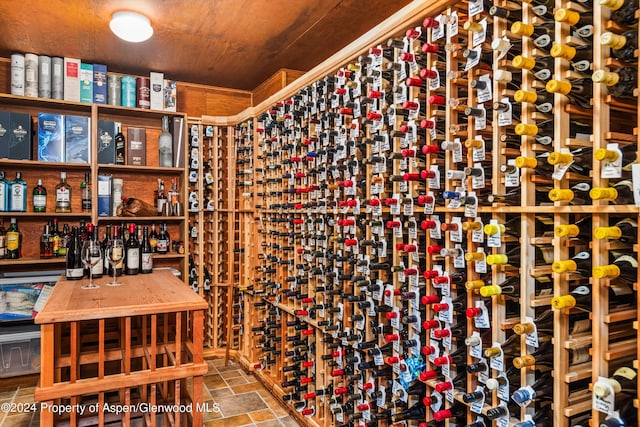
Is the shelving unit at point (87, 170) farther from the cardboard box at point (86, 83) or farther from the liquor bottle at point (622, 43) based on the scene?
the liquor bottle at point (622, 43)

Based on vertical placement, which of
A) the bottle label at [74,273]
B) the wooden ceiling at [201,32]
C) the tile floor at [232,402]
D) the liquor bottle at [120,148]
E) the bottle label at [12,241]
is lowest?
the tile floor at [232,402]

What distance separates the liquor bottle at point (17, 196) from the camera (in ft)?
10.9

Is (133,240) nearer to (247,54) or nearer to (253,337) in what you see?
(253,337)

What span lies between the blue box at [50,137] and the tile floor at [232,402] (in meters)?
1.83

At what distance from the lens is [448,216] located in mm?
1582

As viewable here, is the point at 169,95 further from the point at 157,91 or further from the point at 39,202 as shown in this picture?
the point at 39,202

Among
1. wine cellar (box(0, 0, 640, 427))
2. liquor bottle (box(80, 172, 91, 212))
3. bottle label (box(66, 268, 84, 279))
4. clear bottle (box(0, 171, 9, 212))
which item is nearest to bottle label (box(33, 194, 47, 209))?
clear bottle (box(0, 171, 9, 212))

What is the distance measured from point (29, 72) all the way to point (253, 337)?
2754 millimetres

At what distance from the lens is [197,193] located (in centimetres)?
392

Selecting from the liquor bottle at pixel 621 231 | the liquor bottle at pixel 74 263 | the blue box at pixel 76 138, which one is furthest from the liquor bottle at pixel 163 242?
the liquor bottle at pixel 621 231

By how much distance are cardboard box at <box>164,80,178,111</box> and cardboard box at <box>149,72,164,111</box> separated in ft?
0.15

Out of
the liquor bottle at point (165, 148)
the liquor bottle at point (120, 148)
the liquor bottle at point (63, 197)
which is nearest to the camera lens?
the liquor bottle at point (63, 197)

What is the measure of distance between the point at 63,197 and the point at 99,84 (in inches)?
38.9

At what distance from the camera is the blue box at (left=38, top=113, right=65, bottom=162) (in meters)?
3.37
